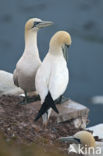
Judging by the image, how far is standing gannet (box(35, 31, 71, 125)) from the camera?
7113 millimetres

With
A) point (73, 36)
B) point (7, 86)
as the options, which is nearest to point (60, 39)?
point (7, 86)

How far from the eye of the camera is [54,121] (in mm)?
7863

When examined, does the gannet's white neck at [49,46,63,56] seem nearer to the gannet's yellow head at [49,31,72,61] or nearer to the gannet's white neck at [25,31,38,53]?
the gannet's yellow head at [49,31,72,61]

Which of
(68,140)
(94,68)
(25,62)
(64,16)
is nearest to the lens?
(68,140)

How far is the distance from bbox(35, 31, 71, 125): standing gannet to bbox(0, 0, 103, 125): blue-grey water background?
27.0 ft

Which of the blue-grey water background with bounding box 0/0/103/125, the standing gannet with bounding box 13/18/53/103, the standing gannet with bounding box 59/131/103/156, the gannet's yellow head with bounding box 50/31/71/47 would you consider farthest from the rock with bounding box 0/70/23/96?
the blue-grey water background with bounding box 0/0/103/125

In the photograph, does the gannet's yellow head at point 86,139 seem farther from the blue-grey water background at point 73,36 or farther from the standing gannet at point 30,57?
the blue-grey water background at point 73,36

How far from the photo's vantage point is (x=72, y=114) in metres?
7.98

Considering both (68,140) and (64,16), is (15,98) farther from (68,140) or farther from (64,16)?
(64,16)

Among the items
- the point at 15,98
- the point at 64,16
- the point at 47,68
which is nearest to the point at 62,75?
the point at 47,68

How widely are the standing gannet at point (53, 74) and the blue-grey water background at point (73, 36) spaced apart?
8.22 m

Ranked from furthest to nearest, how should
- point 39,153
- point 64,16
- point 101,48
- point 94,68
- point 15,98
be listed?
point 64,16 → point 101,48 → point 94,68 → point 15,98 → point 39,153

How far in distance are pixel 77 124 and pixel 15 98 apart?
3.58 ft

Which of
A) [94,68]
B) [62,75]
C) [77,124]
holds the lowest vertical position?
[94,68]
